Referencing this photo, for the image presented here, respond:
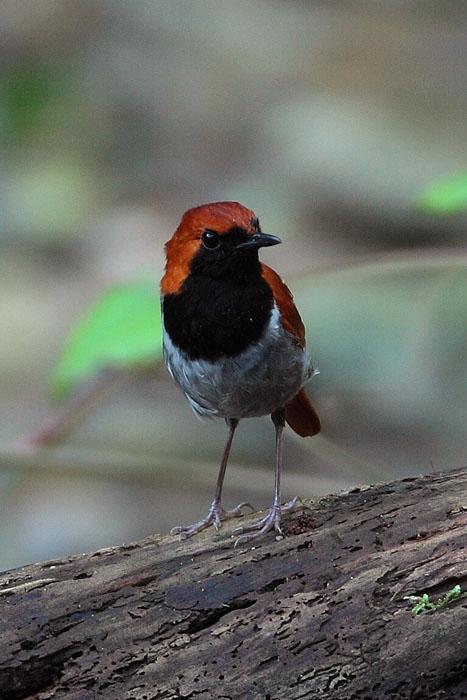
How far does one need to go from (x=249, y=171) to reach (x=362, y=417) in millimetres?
3103

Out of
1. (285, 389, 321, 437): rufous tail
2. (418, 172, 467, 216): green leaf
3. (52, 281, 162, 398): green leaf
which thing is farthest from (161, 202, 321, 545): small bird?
(418, 172, 467, 216): green leaf

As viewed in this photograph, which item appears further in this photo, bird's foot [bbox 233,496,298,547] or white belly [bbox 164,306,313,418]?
white belly [bbox 164,306,313,418]

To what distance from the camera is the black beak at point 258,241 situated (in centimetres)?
362

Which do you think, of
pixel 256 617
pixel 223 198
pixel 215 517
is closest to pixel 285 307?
pixel 215 517

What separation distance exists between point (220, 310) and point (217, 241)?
26 centimetres

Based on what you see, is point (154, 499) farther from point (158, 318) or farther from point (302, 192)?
point (302, 192)

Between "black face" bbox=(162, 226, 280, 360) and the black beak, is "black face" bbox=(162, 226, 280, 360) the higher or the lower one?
the lower one

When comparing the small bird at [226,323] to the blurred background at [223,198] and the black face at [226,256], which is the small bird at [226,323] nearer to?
the black face at [226,256]

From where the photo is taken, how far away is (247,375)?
151 inches

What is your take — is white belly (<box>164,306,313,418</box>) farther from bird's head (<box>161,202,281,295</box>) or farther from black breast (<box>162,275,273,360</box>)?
bird's head (<box>161,202,281,295</box>)

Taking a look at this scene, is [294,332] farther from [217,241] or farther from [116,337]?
[116,337]

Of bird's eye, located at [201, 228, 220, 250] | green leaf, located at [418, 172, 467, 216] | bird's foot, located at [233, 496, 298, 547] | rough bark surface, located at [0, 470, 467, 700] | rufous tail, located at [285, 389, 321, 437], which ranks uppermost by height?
bird's eye, located at [201, 228, 220, 250]

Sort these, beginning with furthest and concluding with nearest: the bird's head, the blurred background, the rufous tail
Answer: the blurred background < the rufous tail < the bird's head

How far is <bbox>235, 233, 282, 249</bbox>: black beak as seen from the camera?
3.62 m
